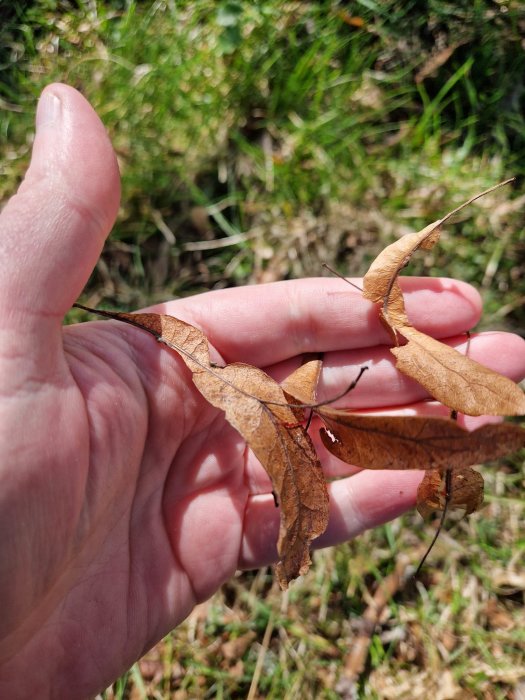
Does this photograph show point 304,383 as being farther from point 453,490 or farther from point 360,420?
point 453,490

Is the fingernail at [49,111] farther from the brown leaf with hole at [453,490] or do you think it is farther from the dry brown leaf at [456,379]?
the brown leaf with hole at [453,490]

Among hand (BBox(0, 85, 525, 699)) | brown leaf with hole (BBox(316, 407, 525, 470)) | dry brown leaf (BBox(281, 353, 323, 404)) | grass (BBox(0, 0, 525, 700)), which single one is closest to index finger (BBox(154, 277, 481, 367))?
hand (BBox(0, 85, 525, 699))

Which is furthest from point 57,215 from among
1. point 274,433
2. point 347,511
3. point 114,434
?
point 347,511

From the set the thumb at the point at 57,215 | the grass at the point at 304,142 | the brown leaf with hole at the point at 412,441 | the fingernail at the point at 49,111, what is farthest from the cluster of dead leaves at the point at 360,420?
the grass at the point at 304,142

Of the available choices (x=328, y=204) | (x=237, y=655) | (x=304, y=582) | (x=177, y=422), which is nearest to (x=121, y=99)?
(x=328, y=204)

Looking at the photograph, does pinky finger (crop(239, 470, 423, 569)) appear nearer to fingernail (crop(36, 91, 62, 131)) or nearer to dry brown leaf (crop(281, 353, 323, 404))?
dry brown leaf (crop(281, 353, 323, 404))

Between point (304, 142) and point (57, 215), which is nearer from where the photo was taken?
Result: point (57, 215)

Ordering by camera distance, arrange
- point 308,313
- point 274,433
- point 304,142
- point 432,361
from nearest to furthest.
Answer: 1. point 274,433
2. point 432,361
3. point 308,313
4. point 304,142

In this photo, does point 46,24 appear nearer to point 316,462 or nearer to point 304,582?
point 316,462
